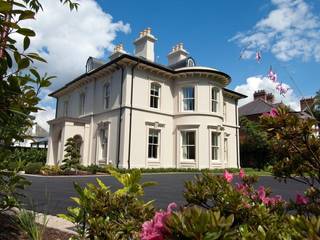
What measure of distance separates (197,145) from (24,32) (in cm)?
1930

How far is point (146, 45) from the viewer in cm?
2464

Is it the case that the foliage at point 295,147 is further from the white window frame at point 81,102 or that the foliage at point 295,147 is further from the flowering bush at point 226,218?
the white window frame at point 81,102

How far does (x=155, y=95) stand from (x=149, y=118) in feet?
6.20

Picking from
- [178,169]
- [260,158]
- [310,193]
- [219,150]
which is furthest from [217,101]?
[310,193]

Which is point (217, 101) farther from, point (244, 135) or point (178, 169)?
point (244, 135)

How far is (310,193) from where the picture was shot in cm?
222

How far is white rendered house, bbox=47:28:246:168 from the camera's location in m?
19.5

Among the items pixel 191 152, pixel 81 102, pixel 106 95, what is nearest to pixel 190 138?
pixel 191 152

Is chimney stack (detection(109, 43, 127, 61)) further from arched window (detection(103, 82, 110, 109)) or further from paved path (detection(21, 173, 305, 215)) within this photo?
paved path (detection(21, 173, 305, 215))

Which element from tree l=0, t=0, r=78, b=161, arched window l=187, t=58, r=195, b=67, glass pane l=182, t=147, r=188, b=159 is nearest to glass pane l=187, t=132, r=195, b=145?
glass pane l=182, t=147, r=188, b=159

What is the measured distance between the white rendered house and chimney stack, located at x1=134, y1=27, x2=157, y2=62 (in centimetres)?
328

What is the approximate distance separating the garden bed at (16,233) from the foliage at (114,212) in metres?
1.38

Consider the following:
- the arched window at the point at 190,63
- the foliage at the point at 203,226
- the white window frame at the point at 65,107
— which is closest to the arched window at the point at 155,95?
the arched window at the point at 190,63

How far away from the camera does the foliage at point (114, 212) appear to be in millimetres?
1831
